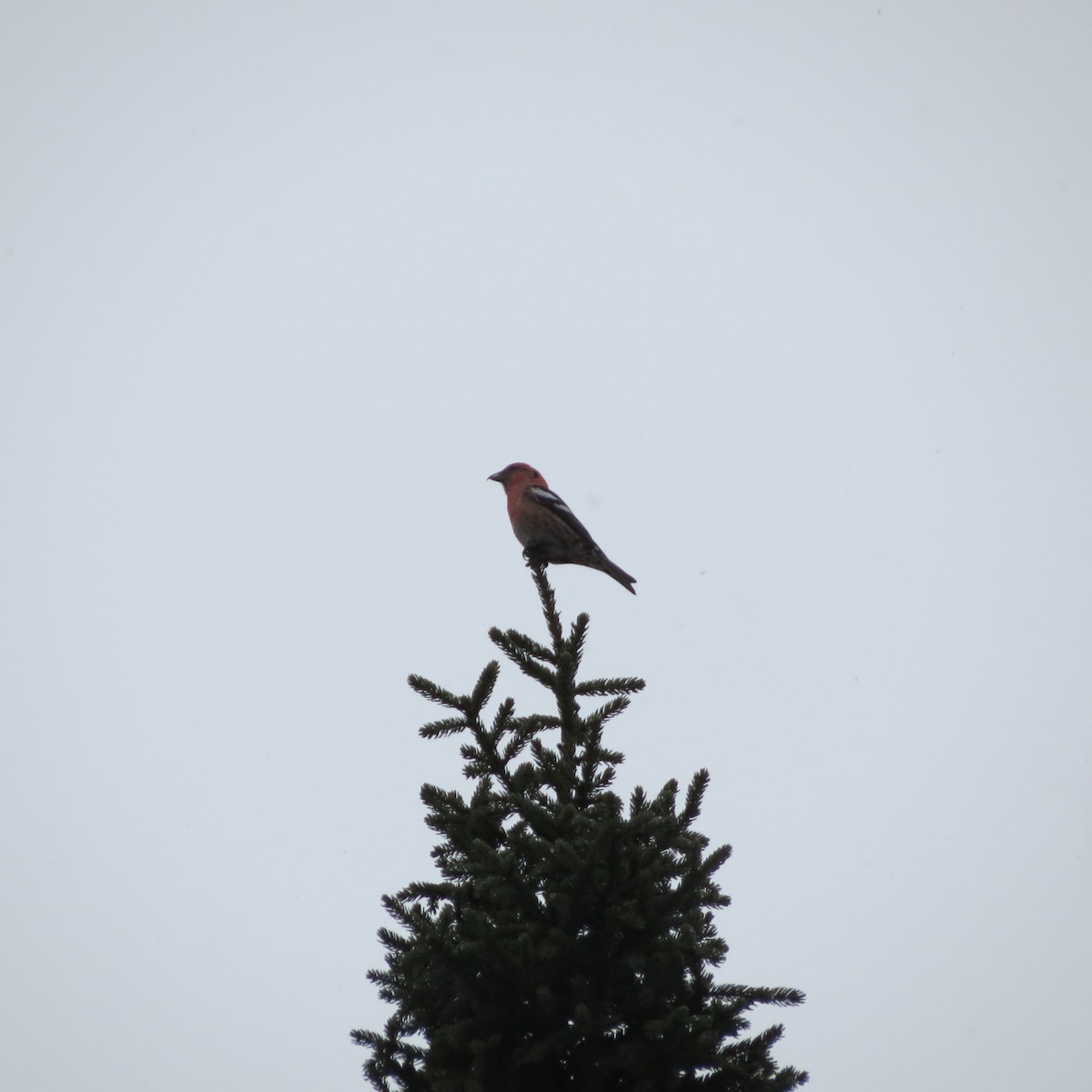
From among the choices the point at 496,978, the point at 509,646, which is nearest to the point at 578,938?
the point at 496,978

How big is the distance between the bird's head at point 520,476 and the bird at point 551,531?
12cm

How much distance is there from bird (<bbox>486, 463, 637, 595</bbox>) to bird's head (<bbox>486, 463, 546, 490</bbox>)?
12 cm

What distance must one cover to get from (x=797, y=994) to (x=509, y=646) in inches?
57.9

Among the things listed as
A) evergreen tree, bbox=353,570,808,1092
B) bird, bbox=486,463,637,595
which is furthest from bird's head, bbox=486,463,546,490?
evergreen tree, bbox=353,570,808,1092

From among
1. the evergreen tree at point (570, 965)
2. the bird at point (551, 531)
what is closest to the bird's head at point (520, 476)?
the bird at point (551, 531)

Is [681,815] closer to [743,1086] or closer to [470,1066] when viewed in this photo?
[743,1086]

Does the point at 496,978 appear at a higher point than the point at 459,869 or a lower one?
lower

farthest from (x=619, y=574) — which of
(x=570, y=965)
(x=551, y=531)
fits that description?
(x=570, y=965)

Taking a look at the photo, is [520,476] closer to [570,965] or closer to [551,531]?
[551,531]

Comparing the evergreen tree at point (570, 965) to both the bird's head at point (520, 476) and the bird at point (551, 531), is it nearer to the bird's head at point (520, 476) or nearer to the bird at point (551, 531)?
the bird at point (551, 531)

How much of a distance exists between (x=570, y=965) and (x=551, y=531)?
3842 millimetres

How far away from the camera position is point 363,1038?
305cm

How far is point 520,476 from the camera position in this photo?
7.13 metres

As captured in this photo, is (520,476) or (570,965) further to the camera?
(520,476)
